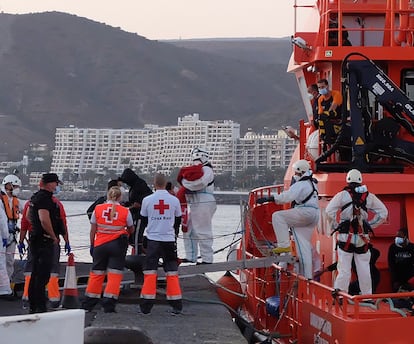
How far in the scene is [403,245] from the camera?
11828 millimetres

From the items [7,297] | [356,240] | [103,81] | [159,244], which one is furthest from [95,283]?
[103,81]

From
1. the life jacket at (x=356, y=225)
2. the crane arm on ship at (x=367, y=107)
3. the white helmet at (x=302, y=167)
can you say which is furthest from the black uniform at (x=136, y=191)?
the life jacket at (x=356, y=225)

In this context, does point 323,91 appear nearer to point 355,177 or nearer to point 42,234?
A: point 355,177

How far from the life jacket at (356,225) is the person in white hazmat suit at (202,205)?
287cm

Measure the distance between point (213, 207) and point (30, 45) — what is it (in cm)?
12448

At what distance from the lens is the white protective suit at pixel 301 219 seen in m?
12.6

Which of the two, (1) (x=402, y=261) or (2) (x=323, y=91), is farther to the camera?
(2) (x=323, y=91)

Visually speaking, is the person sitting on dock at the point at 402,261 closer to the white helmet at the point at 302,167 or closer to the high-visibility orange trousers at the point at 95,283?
the white helmet at the point at 302,167

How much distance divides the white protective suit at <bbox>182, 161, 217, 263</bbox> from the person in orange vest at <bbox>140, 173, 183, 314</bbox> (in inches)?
76.0

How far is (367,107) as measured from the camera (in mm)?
12852

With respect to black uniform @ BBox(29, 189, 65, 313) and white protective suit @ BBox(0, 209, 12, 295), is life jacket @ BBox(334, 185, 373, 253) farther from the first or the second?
white protective suit @ BBox(0, 209, 12, 295)

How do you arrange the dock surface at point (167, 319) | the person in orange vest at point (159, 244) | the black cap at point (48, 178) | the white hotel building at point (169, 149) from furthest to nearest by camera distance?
1. the white hotel building at point (169, 149)
2. the person in orange vest at point (159, 244)
3. the black cap at point (48, 178)
4. the dock surface at point (167, 319)

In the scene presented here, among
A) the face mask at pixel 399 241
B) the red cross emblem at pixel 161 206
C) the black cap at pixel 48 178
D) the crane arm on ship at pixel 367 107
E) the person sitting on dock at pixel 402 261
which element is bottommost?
the person sitting on dock at pixel 402 261

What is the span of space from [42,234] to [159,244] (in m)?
1.34
